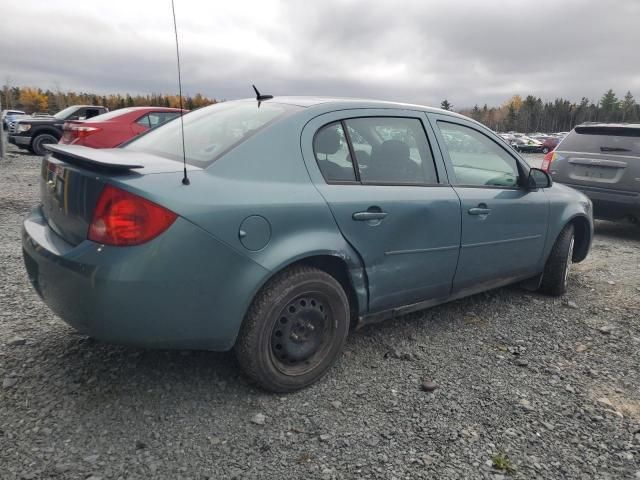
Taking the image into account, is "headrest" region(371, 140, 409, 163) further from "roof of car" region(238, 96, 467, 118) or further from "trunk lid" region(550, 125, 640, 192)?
→ "trunk lid" region(550, 125, 640, 192)

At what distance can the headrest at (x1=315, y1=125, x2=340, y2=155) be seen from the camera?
106 inches

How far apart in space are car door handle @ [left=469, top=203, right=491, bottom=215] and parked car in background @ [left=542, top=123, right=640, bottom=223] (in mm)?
4129

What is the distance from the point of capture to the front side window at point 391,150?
9.44 ft

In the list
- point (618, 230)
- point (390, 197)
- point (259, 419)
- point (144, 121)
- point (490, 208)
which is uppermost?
point (144, 121)

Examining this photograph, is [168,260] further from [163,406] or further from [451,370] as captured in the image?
[451,370]

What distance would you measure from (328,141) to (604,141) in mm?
5599

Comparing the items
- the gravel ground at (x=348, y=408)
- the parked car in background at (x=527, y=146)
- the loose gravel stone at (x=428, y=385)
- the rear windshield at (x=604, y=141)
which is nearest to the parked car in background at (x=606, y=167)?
the rear windshield at (x=604, y=141)

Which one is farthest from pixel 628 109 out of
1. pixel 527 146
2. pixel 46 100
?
pixel 46 100

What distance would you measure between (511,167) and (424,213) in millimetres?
1242

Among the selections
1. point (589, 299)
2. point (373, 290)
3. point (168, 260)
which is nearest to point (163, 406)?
point (168, 260)

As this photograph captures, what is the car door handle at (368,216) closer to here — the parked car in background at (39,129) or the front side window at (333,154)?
the front side window at (333,154)

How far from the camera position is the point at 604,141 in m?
6.78

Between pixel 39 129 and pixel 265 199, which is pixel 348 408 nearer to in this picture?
pixel 265 199

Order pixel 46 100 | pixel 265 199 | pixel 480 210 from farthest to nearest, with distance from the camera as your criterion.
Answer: pixel 46 100 < pixel 480 210 < pixel 265 199
